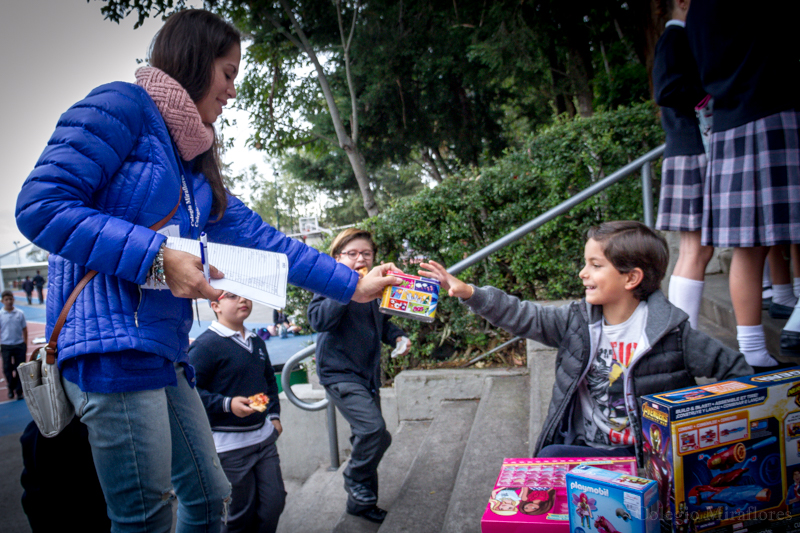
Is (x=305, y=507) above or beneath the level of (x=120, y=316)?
beneath

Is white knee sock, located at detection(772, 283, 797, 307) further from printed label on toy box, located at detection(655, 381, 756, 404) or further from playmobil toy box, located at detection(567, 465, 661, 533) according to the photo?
playmobil toy box, located at detection(567, 465, 661, 533)

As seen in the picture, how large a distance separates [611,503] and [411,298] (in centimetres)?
103

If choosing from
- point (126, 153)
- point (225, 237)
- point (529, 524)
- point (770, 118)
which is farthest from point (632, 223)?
point (126, 153)

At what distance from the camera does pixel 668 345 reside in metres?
1.87

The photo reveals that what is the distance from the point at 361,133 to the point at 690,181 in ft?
37.6

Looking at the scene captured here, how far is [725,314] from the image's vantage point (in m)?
2.96

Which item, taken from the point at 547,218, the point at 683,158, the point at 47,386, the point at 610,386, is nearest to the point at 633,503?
the point at 610,386

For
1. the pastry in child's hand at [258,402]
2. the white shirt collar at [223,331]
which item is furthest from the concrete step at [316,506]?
the white shirt collar at [223,331]

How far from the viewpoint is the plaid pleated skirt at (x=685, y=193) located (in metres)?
2.40

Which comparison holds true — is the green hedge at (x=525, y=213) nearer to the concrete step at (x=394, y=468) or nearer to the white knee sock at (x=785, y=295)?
the concrete step at (x=394, y=468)

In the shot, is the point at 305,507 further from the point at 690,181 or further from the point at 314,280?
the point at 690,181

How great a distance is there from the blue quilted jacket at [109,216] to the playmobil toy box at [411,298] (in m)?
0.77

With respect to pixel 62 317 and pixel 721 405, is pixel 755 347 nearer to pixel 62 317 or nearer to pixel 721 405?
pixel 721 405

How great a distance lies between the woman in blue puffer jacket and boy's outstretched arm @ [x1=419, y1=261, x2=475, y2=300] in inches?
36.9
